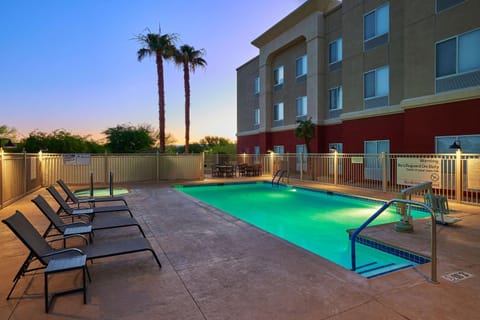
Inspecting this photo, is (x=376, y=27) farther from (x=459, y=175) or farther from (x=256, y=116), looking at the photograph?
(x=256, y=116)

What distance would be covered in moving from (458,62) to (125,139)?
22397 mm

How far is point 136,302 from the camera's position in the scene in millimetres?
2914

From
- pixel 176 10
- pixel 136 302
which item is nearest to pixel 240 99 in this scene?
pixel 176 10

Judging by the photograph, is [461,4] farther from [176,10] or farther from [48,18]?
[48,18]

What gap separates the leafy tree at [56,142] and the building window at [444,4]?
25633 millimetres

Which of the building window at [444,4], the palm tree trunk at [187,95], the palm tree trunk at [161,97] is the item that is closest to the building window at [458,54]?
the building window at [444,4]

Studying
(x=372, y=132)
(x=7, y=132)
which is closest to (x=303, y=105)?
(x=372, y=132)

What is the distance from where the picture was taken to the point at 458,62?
10.4 metres

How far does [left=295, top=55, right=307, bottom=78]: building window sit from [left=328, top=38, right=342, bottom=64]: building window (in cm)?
237

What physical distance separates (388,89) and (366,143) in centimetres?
289

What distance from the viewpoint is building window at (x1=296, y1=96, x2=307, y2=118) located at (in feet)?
67.9

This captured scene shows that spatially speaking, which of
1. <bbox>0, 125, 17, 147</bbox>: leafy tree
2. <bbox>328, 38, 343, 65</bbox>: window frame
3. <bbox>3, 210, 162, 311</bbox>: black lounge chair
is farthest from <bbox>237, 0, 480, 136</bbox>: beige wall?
<bbox>0, 125, 17, 147</bbox>: leafy tree

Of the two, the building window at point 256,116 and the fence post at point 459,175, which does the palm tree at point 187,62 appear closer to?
the building window at point 256,116

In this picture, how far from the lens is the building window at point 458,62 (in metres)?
9.94
